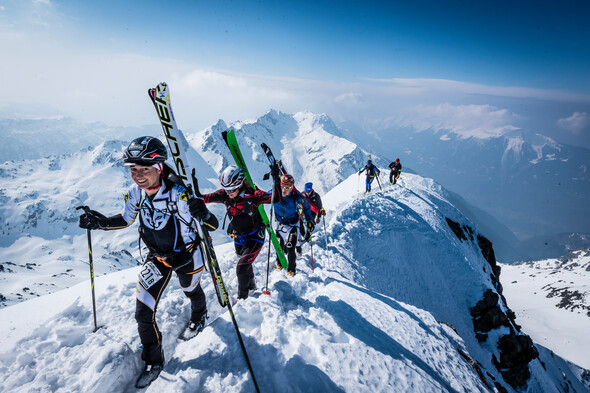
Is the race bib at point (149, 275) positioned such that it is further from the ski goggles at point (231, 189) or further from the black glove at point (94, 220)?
the ski goggles at point (231, 189)

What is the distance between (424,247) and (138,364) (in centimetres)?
1815

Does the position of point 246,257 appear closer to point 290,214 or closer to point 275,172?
point 290,214

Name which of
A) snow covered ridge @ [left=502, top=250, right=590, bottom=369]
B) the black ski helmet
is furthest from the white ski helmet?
snow covered ridge @ [left=502, top=250, right=590, bottom=369]

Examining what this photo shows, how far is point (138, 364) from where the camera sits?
4820 mm

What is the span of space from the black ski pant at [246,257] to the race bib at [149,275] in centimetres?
244

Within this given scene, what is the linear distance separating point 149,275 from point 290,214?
18.0 ft

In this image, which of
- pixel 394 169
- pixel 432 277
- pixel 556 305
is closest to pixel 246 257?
pixel 432 277

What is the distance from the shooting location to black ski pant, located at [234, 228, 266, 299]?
7254mm

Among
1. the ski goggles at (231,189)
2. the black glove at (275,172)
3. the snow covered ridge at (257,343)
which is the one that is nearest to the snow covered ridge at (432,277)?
the snow covered ridge at (257,343)

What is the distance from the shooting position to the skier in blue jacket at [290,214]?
9.19 m

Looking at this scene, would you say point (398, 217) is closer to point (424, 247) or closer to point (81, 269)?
point (424, 247)

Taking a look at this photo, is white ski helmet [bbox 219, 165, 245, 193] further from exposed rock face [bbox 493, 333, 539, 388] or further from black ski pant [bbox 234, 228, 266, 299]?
exposed rock face [bbox 493, 333, 539, 388]

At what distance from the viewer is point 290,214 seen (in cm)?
968

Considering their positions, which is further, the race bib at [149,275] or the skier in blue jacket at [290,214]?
the skier in blue jacket at [290,214]
